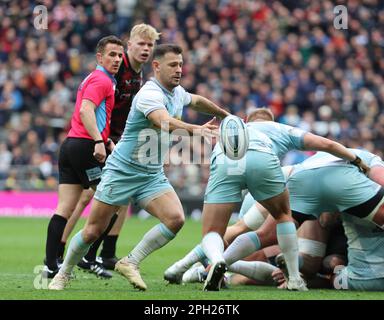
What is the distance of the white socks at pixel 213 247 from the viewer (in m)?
7.49

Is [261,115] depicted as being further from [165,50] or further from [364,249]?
[364,249]

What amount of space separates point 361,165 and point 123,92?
2.96 m

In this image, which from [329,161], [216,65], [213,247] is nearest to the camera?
[213,247]

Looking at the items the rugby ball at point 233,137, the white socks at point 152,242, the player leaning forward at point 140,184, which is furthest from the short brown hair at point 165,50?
the white socks at point 152,242

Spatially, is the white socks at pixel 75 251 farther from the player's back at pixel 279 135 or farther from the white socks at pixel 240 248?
the player's back at pixel 279 135

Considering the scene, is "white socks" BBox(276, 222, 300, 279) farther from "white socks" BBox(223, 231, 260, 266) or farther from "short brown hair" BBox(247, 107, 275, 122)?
"short brown hair" BBox(247, 107, 275, 122)

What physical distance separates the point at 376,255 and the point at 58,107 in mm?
15080

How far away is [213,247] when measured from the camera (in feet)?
24.9

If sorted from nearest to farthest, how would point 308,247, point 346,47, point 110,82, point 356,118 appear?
point 308,247, point 110,82, point 356,118, point 346,47

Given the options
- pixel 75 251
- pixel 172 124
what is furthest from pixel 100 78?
pixel 75 251

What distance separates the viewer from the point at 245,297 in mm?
7293

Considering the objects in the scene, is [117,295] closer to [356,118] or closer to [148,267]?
[148,267]

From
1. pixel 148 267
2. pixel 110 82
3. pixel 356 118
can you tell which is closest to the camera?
pixel 110 82
